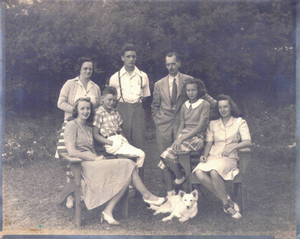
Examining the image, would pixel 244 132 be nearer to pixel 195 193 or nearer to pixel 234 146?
pixel 234 146

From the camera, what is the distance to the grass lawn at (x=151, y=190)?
15.7 feet

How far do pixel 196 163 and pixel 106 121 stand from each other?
135 centimetres

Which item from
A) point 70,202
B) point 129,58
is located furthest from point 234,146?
point 70,202

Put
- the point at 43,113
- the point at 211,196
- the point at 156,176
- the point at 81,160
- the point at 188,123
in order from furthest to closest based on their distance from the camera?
the point at 156,176 → the point at 43,113 → the point at 211,196 → the point at 188,123 → the point at 81,160

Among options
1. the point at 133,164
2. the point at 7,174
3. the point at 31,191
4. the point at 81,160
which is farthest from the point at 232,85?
the point at 7,174

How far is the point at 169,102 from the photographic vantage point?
5559 millimetres

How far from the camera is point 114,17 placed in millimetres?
5816

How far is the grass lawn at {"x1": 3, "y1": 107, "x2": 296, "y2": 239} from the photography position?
15.7 ft

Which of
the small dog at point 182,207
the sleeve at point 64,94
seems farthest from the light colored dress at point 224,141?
the sleeve at point 64,94

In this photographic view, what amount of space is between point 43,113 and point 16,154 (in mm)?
1217

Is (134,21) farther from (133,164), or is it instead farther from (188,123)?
(133,164)

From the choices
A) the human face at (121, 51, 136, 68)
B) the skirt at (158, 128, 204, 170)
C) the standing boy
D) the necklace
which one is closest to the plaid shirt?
the necklace

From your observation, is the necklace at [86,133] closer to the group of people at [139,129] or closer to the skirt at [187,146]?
the group of people at [139,129]

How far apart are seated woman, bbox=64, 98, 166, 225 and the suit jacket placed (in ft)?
3.09
